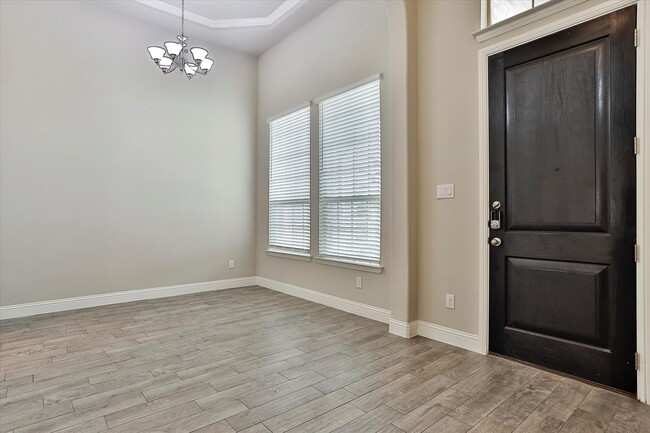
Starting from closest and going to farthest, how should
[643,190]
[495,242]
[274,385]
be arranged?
[643,190]
[274,385]
[495,242]

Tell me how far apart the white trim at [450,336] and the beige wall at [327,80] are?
20.7 inches

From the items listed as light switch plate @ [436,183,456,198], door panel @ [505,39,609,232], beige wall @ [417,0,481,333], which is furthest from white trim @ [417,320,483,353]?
light switch plate @ [436,183,456,198]

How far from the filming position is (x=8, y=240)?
3.93 metres

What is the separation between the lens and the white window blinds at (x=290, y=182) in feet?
16.0

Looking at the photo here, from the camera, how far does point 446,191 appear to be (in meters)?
3.13

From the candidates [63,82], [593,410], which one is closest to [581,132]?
[593,410]

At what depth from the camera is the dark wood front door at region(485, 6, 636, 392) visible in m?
2.22

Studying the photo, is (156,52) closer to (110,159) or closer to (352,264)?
(110,159)

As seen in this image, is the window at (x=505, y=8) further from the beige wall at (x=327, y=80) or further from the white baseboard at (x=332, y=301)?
the white baseboard at (x=332, y=301)

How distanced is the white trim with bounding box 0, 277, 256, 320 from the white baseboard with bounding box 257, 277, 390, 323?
24.0 inches

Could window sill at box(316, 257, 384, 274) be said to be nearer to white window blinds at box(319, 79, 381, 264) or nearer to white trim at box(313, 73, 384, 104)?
white window blinds at box(319, 79, 381, 264)


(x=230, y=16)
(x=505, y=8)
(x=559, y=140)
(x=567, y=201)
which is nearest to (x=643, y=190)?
(x=567, y=201)

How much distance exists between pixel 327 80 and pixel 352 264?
2.34 metres

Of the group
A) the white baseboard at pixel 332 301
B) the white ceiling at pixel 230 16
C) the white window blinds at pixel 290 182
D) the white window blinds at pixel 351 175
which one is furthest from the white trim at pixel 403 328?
the white ceiling at pixel 230 16
